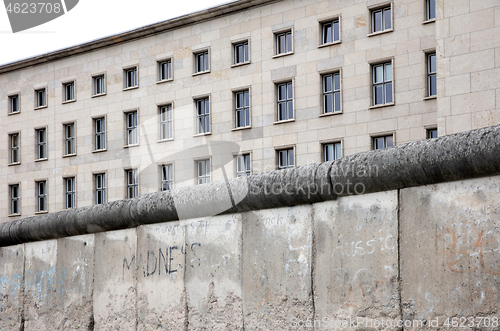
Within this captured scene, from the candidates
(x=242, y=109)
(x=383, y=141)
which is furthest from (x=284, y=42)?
(x=383, y=141)

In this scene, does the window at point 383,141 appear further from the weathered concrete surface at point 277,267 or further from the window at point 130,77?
the weathered concrete surface at point 277,267

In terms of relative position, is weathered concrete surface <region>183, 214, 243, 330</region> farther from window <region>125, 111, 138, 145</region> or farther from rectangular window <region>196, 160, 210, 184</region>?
window <region>125, 111, 138, 145</region>

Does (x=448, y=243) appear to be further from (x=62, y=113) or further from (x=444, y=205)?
(x=62, y=113)

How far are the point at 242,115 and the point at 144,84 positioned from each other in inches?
282

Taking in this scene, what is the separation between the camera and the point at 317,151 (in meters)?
33.1

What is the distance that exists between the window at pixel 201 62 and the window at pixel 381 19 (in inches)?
399

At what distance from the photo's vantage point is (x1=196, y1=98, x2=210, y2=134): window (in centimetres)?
3747

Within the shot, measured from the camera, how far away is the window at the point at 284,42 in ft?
112

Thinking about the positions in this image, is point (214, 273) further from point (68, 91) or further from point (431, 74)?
point (68, 91)

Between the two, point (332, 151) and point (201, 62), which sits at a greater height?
point (201, 62)

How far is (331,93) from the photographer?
33219 mm

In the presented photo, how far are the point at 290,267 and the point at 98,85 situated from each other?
38266 mm

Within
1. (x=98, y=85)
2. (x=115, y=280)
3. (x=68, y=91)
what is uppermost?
(x=98, y=85)

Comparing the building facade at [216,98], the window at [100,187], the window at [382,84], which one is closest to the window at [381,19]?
the building facade at [216,98]
